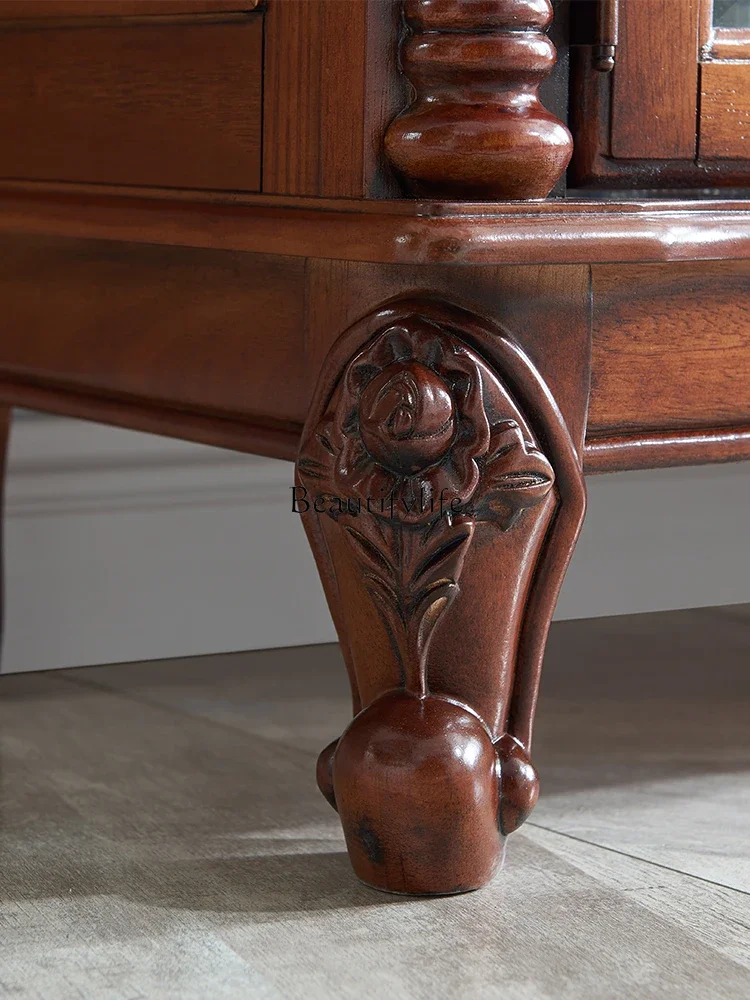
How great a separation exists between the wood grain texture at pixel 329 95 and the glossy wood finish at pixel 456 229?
1cm

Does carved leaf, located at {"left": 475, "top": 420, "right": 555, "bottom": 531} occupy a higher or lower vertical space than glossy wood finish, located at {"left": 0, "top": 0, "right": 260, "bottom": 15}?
lower

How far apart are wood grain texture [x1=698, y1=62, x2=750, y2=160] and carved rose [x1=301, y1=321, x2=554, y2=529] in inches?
6.2

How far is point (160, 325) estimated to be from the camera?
75 cm

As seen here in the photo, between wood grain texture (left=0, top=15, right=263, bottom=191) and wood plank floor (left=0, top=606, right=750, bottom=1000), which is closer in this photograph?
wood plank floor (left=0, top=606, right=750, bottom=1000)

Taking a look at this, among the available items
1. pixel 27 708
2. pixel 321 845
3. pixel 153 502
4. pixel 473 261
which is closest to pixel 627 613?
pixel 153 502

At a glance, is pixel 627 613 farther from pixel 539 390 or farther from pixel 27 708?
pixel 539 390

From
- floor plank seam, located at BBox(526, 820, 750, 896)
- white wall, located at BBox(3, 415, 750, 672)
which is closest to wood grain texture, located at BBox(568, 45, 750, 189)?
floor plank seam, located at BBox(526, 820, 750, 896)

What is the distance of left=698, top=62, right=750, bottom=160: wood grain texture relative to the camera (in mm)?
672

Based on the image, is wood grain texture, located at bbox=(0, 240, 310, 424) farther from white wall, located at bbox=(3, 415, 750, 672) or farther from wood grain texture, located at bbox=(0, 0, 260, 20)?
white wall, located at bbox=(3, 415, 750, 672)

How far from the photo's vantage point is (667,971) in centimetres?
58

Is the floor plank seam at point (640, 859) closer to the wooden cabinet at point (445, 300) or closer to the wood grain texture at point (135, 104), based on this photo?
the wooden cabinet at point (445, 300)

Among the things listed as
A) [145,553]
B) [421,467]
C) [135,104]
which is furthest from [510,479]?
[145,553]

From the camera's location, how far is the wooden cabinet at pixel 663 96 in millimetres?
650

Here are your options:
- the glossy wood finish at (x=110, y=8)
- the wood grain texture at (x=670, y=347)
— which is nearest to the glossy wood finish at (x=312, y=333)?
the wood grain texture at (x=670, y=347)
